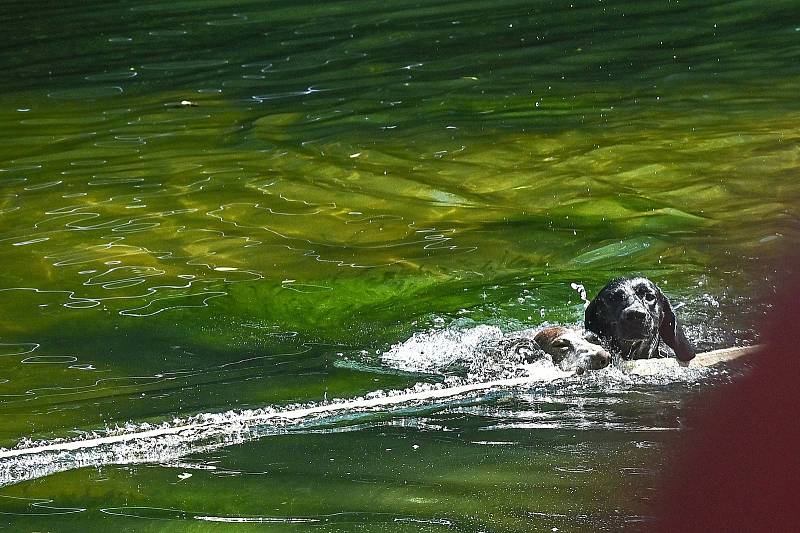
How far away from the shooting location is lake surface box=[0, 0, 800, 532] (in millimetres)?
3105

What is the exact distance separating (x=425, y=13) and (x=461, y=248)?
251 inches

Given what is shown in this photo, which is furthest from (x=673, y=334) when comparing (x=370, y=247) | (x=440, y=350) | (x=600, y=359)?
(x=370, y=247)

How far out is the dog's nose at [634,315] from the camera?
3.61 metres

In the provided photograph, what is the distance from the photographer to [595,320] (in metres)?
3.77

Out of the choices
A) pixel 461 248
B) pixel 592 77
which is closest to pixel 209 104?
pixel 592 77

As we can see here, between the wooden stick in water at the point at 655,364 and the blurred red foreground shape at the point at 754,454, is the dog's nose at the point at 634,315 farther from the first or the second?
the blurred red foreground shape at the point at 754,454

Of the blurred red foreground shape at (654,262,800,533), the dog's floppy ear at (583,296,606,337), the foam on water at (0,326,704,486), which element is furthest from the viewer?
the dog's floppy ear at (583,296,606,337)

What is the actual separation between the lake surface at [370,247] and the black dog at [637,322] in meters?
0.13

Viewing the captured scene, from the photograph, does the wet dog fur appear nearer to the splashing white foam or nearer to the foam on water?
the foam on water

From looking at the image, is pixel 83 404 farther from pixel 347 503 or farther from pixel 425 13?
pixel 425 13

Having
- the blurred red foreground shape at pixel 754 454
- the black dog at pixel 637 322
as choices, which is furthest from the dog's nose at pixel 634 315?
the blurred red foreground shape at pixel 754 454

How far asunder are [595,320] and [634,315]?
177mm

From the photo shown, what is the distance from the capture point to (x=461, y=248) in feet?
17.1

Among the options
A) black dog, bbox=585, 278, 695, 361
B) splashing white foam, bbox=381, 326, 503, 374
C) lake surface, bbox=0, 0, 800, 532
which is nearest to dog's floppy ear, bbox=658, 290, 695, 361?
black dog, bbox=585, 278, 695, 361
